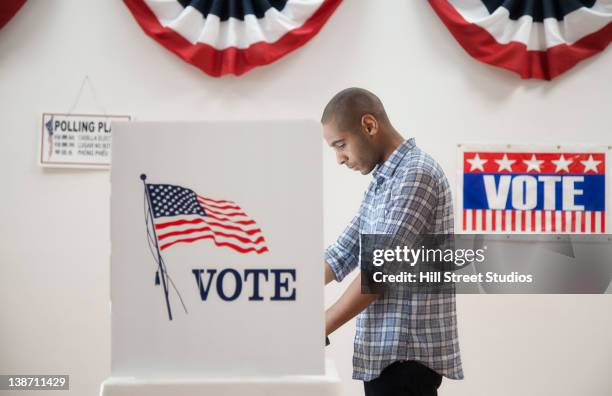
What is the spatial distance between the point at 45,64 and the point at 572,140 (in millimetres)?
→ 2486

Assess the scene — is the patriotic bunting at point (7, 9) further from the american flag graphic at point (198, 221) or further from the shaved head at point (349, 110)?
the american flag graphic at point (198, 221)

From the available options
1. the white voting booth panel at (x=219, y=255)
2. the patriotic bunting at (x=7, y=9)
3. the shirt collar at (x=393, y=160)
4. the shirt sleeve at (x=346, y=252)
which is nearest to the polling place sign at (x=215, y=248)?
the white voting booth panel at (x=219, y=255)

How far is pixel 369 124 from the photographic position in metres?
1.45

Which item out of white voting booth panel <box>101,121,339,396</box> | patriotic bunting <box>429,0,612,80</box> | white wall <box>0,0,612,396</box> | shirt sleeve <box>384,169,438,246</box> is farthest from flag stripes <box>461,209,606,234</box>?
white voting booth panel <box>101,121,339,396</box>

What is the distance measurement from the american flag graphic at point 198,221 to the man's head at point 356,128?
2.11 ft

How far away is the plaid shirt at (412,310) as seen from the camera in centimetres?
127

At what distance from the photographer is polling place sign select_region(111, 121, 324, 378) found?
83 centimetres

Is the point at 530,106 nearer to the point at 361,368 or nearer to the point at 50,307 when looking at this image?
the point at 361,368

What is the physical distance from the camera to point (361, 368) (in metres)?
1.32

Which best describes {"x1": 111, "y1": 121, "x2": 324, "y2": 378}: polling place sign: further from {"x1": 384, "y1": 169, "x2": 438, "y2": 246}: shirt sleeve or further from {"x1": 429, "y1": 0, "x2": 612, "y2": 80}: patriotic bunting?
{"x1": 429, "y1": 0, "x2": 612, "y2": 80}: patriotic bunting

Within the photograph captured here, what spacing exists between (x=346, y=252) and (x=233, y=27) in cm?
143

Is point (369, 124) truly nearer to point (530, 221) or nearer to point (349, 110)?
point (349, 110)

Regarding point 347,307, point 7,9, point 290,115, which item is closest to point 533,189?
point 290,115

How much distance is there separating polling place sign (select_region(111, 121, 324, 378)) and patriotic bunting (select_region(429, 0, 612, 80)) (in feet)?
6.58
